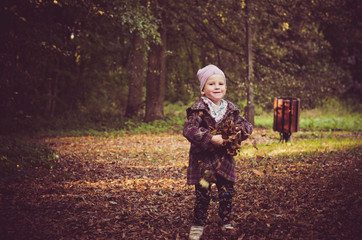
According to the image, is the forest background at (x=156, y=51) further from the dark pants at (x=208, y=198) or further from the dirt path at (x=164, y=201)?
the dark pants at (x=208, y=198)

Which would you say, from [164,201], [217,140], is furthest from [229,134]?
[164,201]

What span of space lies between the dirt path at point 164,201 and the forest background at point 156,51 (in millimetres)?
4499

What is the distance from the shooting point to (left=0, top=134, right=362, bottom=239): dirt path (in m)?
3.80

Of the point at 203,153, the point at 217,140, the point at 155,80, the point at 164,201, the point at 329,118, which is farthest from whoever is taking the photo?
the point at 329,118

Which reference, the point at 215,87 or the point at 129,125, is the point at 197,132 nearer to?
the point at 215,87

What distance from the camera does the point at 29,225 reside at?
3.99m

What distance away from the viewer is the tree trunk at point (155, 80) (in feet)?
49.1

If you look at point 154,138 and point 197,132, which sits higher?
point 197,132

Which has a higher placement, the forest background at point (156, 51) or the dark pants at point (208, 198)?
the forest background at point (156, 51)

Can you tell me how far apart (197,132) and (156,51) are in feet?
39.6

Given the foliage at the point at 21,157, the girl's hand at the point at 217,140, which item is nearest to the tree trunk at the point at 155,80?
the foliage at the point at 21,157

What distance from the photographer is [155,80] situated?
1525 cm

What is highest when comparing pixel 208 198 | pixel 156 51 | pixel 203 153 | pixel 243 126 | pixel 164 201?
pixel 156 51

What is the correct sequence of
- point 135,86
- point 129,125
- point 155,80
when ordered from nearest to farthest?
point 129,125, point 155,80, point 135,86
